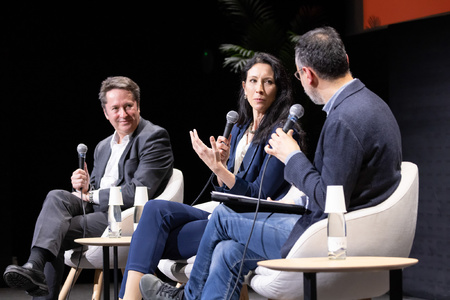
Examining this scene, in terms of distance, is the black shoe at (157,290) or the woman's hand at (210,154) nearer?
the black shoe at (157,290)

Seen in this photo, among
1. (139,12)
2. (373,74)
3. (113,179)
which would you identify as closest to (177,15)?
(139,12)

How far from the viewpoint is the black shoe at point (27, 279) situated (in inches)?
129

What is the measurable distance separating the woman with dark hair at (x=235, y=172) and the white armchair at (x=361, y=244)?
1.54 ft

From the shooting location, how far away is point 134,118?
163 inches

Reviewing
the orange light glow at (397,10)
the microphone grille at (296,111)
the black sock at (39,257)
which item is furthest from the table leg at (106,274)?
the orange light glow at (397,10)

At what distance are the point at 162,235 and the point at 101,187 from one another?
4.39ft

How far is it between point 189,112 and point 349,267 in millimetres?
Result: 4439

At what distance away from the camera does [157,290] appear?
2.61 m

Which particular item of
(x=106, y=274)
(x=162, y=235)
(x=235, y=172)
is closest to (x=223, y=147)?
(x=235, y=172)

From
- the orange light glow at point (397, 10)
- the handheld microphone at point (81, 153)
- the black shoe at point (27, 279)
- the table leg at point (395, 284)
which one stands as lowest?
the black shoe at point (27, 279)

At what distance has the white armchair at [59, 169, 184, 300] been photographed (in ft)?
12.0

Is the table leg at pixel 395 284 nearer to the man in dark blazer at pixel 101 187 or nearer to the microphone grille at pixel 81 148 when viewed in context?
the man in dark blazer at pixel 101 187

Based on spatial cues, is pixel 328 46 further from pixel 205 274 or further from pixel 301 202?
pixel 205 274

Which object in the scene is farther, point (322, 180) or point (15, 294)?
point (15, 294)
